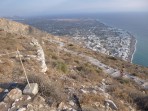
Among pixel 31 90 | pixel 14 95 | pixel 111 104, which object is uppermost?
pixel 31 90

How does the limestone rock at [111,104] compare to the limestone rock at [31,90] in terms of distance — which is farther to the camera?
the limestone rock at [111,104]

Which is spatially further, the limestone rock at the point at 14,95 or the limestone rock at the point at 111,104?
the limestone rock at the point at 111,104

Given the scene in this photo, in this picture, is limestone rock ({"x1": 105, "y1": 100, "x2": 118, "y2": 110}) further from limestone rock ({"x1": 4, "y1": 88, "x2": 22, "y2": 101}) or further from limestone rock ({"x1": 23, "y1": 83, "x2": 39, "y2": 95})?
limestone rock ({"x1": 4, "y1": 88, "x2": 22, "y2": 101})

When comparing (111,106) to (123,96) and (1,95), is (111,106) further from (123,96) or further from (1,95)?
(1,95)

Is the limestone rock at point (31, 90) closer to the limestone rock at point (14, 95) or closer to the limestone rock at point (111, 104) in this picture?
the limestone rock at point (14, 95)

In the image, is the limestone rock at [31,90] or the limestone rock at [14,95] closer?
the limestone rock at [14,95]

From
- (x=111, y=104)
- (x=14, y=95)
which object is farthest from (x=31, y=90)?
(x=111, y=104)

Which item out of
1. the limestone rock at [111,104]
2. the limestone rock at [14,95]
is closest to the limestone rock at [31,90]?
the limestone rock at [14,95]

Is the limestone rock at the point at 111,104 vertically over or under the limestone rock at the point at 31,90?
under

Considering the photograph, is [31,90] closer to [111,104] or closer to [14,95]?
[14,95]

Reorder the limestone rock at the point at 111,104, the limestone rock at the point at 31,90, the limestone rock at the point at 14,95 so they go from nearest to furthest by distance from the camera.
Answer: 1. the limestone rock at the point at 14,95
2. the limestone rock at the point at 31,90
3. the limestone rock at the point at 111,104

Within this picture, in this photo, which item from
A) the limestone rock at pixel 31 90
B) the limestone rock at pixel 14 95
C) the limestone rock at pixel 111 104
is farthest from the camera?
the limestone rock at pixel 111 104
